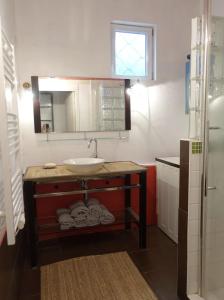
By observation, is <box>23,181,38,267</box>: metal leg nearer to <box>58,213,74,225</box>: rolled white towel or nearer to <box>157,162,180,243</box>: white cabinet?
<box>58,213,74,225</box>: rolled white towel

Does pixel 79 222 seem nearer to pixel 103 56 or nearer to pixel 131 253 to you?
pixel 131 253

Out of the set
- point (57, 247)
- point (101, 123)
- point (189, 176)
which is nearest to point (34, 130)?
point (101, 123)

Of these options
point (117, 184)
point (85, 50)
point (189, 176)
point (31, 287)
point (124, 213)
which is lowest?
point (31, 287)

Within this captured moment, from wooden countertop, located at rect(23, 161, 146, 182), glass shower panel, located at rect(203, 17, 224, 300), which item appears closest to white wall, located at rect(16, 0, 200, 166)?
wooden countertop, located at rect(23, 161, 146, 182)

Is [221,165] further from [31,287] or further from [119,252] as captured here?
[31,287]

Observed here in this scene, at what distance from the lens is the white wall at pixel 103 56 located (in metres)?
2.57

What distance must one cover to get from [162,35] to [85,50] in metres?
0.96

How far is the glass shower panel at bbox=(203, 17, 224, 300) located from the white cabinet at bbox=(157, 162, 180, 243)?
2.49 ft

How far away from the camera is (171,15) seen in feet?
9.55

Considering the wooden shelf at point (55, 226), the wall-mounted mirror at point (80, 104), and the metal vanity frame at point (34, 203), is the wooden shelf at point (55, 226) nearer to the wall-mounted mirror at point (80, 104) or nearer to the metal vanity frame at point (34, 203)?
the metal vanity frame at point (34, 203)

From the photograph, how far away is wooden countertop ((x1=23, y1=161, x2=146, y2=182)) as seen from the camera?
2193 mm

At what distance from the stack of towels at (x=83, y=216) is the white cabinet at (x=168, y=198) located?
652mm

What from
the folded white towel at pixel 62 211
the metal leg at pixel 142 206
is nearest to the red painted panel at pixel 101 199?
the folded white towel at pixel 62 211

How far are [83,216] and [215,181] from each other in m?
1.36
